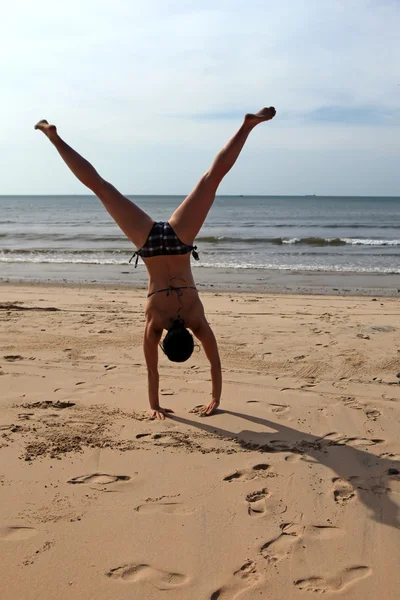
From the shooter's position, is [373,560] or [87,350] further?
[87,350]

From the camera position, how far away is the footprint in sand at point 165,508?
126 inches

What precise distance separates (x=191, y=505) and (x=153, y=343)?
5.22 feet

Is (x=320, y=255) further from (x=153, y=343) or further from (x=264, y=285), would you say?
(x=153, y=343)

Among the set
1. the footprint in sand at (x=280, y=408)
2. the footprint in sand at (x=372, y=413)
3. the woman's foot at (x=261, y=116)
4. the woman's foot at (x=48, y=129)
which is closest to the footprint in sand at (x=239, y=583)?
the footprint in sand at (x=280, y=408)

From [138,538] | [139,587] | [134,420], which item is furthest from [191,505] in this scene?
[134,420]

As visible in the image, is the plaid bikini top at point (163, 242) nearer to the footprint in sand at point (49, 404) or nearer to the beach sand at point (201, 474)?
the beach sand at point (201, 474)

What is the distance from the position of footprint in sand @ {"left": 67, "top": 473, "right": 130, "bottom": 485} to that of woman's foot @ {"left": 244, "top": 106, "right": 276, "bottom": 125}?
121 inches

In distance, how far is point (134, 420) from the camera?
4535 mm

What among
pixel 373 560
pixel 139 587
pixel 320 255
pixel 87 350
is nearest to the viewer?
pixel 139 587

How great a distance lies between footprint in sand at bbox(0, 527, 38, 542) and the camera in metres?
2.93

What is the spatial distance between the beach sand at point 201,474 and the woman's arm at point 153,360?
12 cm

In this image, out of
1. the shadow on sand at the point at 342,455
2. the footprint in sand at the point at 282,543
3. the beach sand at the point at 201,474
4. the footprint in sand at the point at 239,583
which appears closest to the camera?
the footprint in sand at the point at 239,583

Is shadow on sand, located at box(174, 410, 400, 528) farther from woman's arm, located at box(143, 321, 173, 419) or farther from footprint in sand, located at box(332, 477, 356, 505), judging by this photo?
woman's arm, located at box(143, 321, 173, 419)

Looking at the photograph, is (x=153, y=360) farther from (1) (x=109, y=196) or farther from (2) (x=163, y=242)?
(1) (x=109, y=196)
